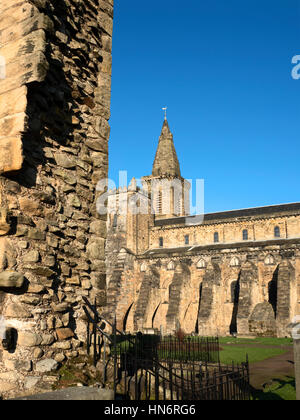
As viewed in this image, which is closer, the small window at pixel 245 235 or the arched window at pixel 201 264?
the arched window at pixel 201 264

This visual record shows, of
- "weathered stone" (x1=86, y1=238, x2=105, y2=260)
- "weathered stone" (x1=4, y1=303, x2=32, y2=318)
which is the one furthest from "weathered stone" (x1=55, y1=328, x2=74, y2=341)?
"weathered stone" (x1=86, y1=238, x2=105, y2=260)

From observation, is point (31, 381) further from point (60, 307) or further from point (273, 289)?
point (273, 289)

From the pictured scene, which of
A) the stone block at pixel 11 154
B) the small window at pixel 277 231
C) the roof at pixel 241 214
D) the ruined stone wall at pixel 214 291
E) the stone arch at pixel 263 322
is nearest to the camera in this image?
the stone block at pixel 11 154

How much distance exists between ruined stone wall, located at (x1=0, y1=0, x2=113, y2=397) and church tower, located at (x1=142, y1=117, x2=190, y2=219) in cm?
4507

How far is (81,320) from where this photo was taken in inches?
198

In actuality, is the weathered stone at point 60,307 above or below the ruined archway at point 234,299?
above

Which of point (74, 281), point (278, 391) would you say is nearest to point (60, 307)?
point (74, 281)

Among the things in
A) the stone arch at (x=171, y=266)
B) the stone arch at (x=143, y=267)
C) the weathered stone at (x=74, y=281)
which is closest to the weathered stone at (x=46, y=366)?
the weathered stone at (x=74, y=281)

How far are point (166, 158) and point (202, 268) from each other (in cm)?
2074

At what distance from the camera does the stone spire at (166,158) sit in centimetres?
5228

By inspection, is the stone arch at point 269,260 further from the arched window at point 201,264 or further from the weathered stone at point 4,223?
the weathered stone at point 4,223

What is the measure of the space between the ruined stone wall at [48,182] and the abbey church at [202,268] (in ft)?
85.8
